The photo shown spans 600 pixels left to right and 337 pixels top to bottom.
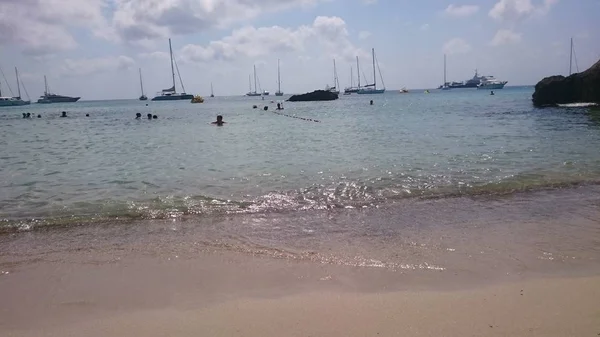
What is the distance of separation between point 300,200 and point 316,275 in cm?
482

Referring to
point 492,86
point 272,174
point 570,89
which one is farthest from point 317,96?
point 272,174

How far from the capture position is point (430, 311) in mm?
4750

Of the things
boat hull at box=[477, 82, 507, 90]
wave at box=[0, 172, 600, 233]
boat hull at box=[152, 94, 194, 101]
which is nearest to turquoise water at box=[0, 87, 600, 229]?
wave at box=[0, 172, 600, 233]

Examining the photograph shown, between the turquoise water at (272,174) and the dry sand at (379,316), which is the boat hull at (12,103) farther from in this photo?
the dry sand at (379,316)

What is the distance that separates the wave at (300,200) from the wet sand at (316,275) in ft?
2.21

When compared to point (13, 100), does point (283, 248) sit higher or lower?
lower

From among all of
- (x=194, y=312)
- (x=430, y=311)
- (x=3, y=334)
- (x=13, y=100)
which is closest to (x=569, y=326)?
(x=430, y=311)

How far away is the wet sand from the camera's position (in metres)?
4.62

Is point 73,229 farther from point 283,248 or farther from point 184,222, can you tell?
point 283,248

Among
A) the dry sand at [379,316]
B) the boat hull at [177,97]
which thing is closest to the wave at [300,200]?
the dry sand at [379,316]

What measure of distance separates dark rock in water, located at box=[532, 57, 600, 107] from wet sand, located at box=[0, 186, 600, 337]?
49.0m

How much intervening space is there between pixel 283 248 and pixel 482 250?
3.15 metres

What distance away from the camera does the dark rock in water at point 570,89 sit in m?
49.1

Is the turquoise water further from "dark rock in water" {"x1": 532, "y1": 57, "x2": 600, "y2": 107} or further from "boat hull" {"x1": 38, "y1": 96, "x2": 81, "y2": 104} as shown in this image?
"boat hull" {"x1": 38, "y1": 96, "x2": 81, "y2": 104}
